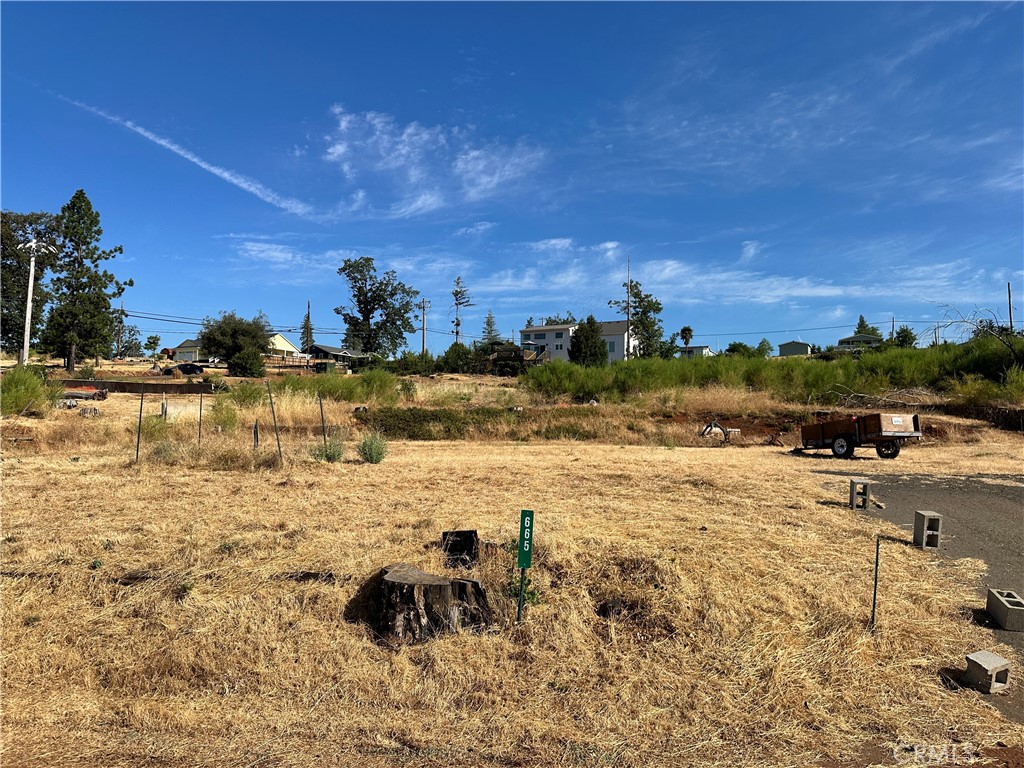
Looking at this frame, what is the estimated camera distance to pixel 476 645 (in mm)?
4137

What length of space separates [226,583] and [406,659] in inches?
75.7

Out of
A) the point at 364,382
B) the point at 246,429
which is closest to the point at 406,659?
the point at 246,429

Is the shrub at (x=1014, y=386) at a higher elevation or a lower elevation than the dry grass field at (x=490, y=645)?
higher

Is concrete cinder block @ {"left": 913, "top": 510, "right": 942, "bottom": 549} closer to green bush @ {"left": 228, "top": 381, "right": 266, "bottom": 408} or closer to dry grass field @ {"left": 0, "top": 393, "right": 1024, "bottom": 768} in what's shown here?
dry grass field @ {"left": 0, "top": 393, "right": 1024, "bottom": 768}

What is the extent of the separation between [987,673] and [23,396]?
2271cm

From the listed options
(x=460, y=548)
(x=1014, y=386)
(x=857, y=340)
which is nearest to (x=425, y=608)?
(x=460, y=548)

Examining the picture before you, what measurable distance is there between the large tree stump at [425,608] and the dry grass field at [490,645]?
0.13 metres

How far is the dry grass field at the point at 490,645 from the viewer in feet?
10.8

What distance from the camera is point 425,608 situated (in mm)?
4336

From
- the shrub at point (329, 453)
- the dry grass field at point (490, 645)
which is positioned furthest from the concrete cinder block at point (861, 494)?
the shrub at point (329, 453)

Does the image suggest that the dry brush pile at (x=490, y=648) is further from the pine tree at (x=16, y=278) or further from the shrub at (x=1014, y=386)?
the pine tree at (x=16, y=278)

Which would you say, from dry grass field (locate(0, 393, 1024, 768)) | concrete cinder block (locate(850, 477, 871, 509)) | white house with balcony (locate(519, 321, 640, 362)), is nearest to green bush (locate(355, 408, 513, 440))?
dry grass field (locate(0, 393, 1024, 768))

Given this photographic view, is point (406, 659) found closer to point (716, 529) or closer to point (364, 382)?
point (716, 529)

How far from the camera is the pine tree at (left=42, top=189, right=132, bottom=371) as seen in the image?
136 ft
